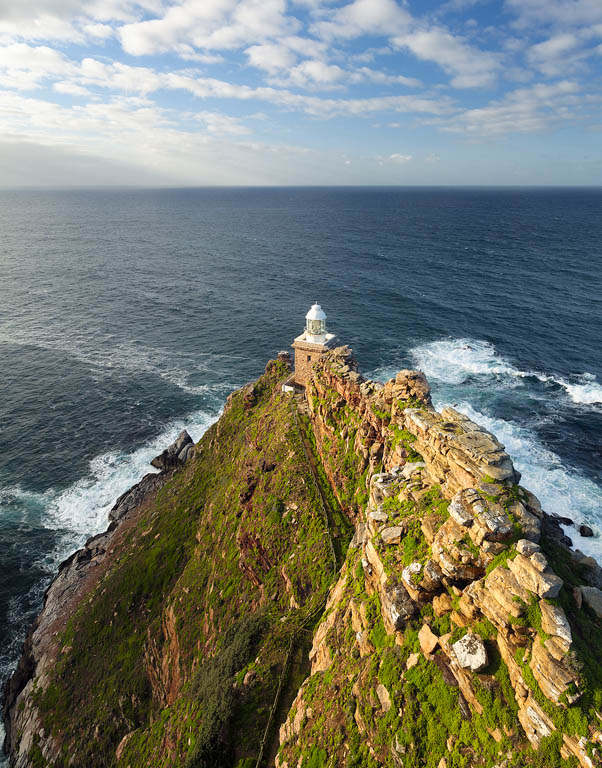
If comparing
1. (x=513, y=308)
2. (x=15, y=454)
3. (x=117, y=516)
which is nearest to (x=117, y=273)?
(x=15, y=454)

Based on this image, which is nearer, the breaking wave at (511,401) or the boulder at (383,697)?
the boulder at (383,697)

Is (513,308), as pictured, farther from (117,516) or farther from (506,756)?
(506,756)

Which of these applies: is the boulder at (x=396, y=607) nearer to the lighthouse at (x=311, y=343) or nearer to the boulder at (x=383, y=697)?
the boulder at (x=383, y=697)

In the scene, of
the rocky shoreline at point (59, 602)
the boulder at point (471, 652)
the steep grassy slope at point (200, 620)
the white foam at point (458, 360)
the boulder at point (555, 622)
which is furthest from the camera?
the white foam at point (458, 360)

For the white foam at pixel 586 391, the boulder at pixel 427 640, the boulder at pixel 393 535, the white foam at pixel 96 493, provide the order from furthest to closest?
the white foam at pixel 586 391, the white foam at pixel 96 493, the boulder at pixel 393 535, the boulder at pixel 427 640

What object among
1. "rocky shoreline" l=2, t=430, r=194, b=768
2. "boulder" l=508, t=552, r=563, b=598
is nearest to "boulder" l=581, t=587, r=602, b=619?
"boulder" l=508, t=552, r=563, b=598

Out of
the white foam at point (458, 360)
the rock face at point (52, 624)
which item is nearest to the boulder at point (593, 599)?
the rock face at point (52, 624)

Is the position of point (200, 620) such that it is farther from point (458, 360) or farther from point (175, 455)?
point (458, 360)

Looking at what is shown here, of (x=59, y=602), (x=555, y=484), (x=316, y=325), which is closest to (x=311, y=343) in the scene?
(x=316, y=325)
